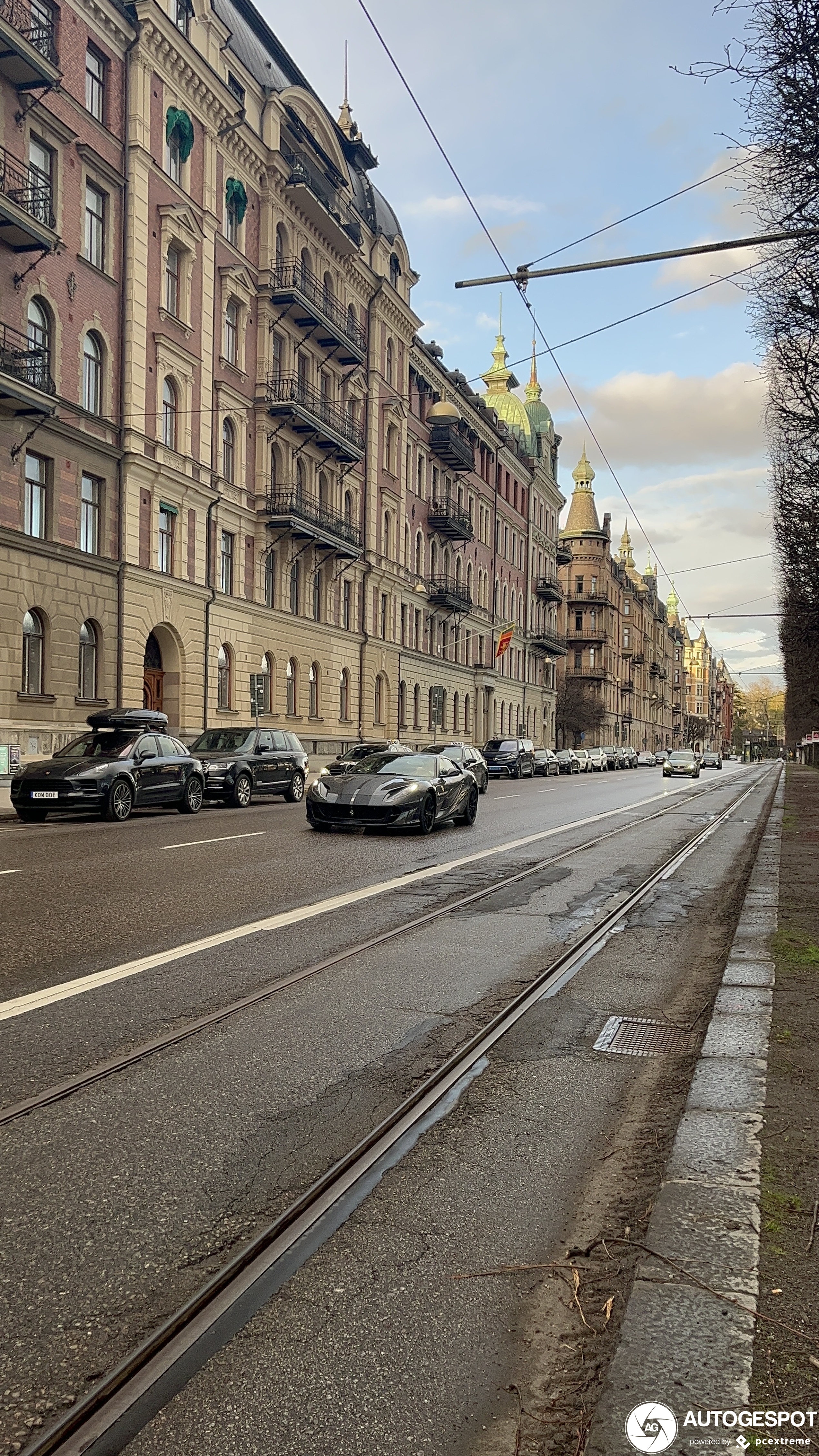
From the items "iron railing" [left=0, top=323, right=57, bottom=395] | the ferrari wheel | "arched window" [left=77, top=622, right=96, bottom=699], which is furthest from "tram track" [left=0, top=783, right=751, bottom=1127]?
"arched window" [left=77, top=622, right=96, bottom=699]

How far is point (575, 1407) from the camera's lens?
2.35m

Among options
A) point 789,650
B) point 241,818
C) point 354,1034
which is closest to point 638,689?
point 789,650

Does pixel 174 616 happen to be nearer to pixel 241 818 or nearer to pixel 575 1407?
pixel 241 818

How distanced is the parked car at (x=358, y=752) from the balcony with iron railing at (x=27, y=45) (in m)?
16.5

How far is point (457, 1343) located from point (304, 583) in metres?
38.7

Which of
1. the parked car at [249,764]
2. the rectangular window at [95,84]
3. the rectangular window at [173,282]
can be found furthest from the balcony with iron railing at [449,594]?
the parked car at [249,764]

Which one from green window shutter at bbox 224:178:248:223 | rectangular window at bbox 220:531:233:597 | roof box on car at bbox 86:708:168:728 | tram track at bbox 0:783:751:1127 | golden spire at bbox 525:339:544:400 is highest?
golden spire at bbox 525:339:544:400

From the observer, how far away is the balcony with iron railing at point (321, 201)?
37.7 meters

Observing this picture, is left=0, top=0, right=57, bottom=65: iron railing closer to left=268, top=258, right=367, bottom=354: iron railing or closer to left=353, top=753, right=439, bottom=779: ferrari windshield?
left=268, top=258, right=367, bottom=354: iron railing

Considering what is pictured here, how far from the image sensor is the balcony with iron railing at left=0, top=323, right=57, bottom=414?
23188mm

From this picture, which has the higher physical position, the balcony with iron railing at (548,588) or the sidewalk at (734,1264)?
the balcony with iron railing at (548,588)

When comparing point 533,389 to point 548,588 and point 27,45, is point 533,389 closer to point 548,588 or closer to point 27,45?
point 548,588

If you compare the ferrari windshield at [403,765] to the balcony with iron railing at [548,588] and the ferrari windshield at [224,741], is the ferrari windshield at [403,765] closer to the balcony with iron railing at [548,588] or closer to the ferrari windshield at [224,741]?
the ferrari windshield at [224,741]

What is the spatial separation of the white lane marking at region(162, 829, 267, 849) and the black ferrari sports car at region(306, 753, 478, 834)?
1006 mm
